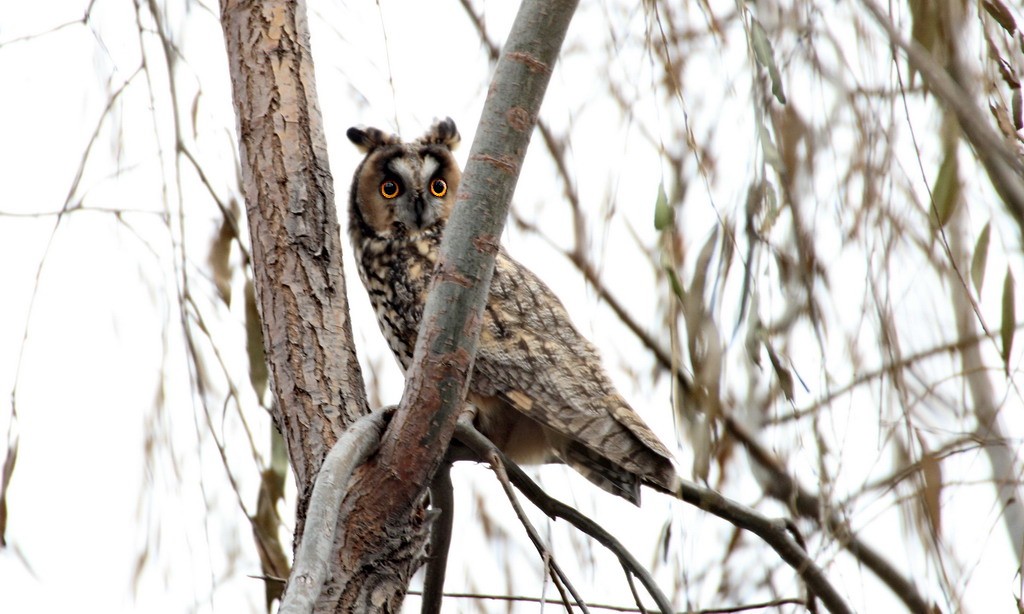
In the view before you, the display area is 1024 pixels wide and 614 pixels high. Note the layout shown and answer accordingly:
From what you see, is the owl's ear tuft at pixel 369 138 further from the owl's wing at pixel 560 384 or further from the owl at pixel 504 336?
the owl's wing at pixel 560 384

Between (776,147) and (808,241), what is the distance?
111 millimetres

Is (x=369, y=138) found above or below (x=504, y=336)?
above

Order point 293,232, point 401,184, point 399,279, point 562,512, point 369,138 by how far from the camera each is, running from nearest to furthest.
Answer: point 562,512, point 293,232, point 399,279, point 401,184, point 369,138

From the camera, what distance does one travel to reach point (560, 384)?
7.98ft

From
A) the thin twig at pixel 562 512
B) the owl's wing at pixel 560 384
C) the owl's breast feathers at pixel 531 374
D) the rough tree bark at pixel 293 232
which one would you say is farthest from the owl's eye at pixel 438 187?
the thin twig at pixel 562 512

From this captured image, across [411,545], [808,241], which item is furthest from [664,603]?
[808,241]

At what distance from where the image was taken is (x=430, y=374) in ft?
4.37

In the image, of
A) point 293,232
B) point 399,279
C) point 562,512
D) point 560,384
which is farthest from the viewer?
point 399,279

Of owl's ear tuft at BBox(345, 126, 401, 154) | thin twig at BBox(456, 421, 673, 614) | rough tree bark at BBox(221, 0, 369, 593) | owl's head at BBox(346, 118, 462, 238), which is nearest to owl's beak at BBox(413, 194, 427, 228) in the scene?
owl's head at BBox(346, 118, 462, 238)

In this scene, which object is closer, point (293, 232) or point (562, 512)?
point (562, 512)

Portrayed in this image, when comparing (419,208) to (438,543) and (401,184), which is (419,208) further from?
(438,543)

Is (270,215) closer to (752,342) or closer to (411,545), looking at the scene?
(411,545)

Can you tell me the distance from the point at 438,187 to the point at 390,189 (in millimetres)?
124

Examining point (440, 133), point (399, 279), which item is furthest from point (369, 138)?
point (399, 279)
